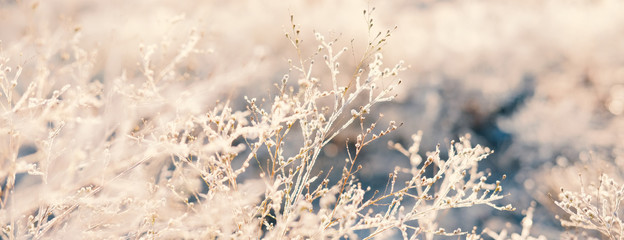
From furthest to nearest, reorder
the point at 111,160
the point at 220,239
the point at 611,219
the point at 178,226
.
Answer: the point at 611,219 < the point at 178,226 < the point at 220,239 < the point at 111,160

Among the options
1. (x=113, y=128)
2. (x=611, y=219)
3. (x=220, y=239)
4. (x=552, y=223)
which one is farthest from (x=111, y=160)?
(x=552, y=223)

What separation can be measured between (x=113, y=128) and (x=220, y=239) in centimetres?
115

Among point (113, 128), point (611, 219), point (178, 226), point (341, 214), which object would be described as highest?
point (113, 128)

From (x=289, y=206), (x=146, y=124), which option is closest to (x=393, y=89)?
(x=289, y=206)

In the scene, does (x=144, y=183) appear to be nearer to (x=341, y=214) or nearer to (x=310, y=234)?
(x=310, y=234)

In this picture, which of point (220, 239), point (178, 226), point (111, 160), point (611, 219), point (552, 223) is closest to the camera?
point (111, 160)

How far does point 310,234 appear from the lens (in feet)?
8.86

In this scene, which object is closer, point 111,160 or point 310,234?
point 111,160

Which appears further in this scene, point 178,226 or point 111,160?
point 178,226

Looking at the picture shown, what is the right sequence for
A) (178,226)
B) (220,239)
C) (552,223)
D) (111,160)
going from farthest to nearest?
(552,223), (178,226), (220,239), (111,160)

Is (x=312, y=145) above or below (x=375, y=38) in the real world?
below

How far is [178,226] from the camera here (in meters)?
2.81

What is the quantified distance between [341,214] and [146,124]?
5.50 feet

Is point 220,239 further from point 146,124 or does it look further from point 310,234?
point 146,124
